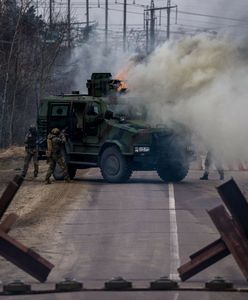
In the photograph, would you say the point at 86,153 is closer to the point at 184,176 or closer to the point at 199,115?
the point at 184,176

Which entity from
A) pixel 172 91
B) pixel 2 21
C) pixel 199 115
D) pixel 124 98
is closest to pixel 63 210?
pixel 199 115

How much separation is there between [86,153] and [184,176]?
9.65 ft

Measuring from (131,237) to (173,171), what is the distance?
450 inches

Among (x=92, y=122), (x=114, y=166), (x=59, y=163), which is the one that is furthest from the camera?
(x=59, y=163)

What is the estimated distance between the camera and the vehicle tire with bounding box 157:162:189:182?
26.7m

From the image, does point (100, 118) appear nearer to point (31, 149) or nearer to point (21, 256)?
point (31, 149)

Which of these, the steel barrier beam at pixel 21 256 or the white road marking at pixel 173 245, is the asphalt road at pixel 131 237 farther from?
the steel barrier beam at pixel 21 256

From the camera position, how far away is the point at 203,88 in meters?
20.6

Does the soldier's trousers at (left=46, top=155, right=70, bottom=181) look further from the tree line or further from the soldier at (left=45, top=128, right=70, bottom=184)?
the tree line

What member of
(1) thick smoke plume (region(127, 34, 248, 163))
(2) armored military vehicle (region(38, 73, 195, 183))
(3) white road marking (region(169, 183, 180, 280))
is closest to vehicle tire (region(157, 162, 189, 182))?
(2) armored military vehicle (region(38, 73, 195, 183))

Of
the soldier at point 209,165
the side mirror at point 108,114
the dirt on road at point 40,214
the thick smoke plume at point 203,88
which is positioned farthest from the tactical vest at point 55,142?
the soldier at point 209,165

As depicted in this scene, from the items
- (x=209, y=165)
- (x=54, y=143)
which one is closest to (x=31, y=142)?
(x=54, y=143)

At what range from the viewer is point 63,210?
1959cm

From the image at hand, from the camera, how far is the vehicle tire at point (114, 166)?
25.9m
